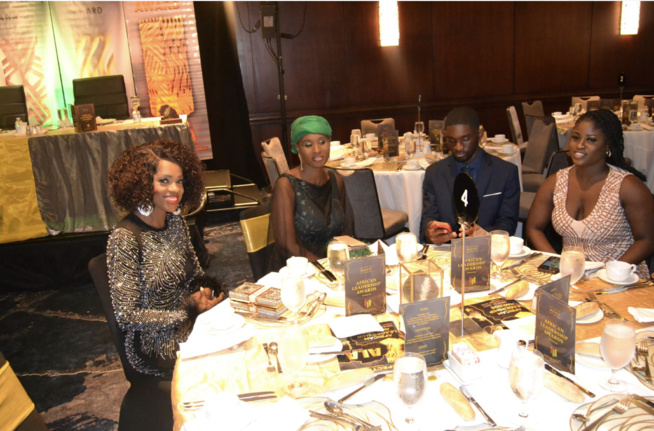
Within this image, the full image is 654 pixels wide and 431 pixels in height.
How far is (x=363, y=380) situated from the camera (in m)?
1.40

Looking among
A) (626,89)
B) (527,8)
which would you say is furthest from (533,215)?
(626,89)

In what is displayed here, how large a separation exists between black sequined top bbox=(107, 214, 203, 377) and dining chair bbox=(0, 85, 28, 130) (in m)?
4.91

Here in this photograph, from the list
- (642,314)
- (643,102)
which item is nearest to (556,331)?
(642,314)

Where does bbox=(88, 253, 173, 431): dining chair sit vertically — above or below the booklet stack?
below

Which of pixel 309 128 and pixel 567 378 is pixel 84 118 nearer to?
pixel 309 128

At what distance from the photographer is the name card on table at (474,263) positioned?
1890mm

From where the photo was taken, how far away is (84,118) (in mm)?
4809

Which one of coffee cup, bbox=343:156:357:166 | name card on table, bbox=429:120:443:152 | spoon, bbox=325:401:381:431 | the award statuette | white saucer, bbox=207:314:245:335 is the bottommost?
spoon, bbox=325:401:381:431

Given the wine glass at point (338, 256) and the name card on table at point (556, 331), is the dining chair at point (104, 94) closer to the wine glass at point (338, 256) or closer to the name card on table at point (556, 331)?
the wine glass at point (338, 256)

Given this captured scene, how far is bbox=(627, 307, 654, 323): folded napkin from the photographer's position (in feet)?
5.41

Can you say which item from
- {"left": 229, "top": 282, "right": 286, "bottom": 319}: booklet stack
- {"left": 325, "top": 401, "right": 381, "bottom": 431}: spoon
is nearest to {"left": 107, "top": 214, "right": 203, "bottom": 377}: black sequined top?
{"left": 229, "top": 282, "right": 286, "bottom": 319}: booklet stack

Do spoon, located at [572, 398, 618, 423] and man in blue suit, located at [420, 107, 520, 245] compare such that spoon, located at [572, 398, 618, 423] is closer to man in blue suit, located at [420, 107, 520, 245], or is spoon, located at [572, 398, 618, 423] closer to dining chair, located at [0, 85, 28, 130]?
man in blue suit, located at [420, 107, 520, 245]

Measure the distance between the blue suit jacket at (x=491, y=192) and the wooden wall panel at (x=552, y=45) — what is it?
241 inches

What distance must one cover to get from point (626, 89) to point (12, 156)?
8843 mm
